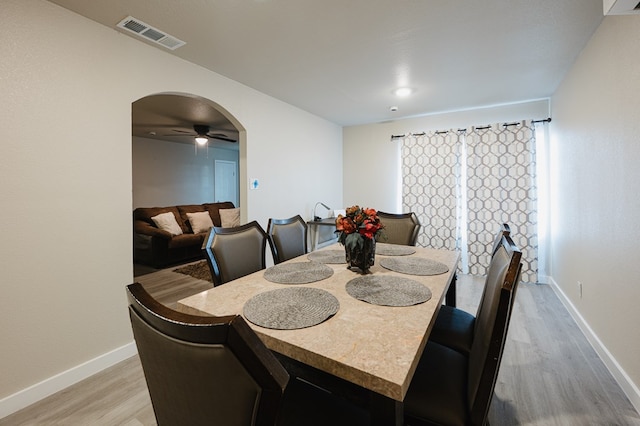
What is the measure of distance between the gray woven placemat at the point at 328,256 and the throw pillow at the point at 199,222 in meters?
3.85

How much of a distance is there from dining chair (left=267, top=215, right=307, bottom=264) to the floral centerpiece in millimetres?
741

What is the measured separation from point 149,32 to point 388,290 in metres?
2.40

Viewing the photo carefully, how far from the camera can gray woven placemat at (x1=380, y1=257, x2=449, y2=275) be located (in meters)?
1.60

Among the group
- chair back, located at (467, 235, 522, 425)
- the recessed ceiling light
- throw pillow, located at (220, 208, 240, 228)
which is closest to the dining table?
chair back, located at (467, 235, 522, 425)

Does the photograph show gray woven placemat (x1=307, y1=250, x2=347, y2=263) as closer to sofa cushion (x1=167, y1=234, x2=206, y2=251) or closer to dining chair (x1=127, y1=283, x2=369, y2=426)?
dining chair (x1=127, y1=283, x2=369, y2=426)

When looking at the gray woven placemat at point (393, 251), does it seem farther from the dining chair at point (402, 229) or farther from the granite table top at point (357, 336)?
the granite table top at point (357, 336)

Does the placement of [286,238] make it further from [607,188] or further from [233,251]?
[607,188]

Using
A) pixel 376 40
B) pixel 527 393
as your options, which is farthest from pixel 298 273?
pixel 376 40

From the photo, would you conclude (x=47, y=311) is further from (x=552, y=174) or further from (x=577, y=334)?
(x=552, y=174)

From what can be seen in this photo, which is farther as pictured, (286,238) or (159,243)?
(159,243)

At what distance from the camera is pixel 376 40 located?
2.19 meters

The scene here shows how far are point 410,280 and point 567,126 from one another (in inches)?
110

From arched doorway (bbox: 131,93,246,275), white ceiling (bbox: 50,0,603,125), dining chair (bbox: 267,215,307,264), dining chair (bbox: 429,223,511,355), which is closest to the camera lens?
dining chair (bbox: 429,223,511,355)

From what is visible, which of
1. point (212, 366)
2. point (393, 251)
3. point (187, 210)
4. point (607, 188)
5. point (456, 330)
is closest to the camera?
point (212, 366)
